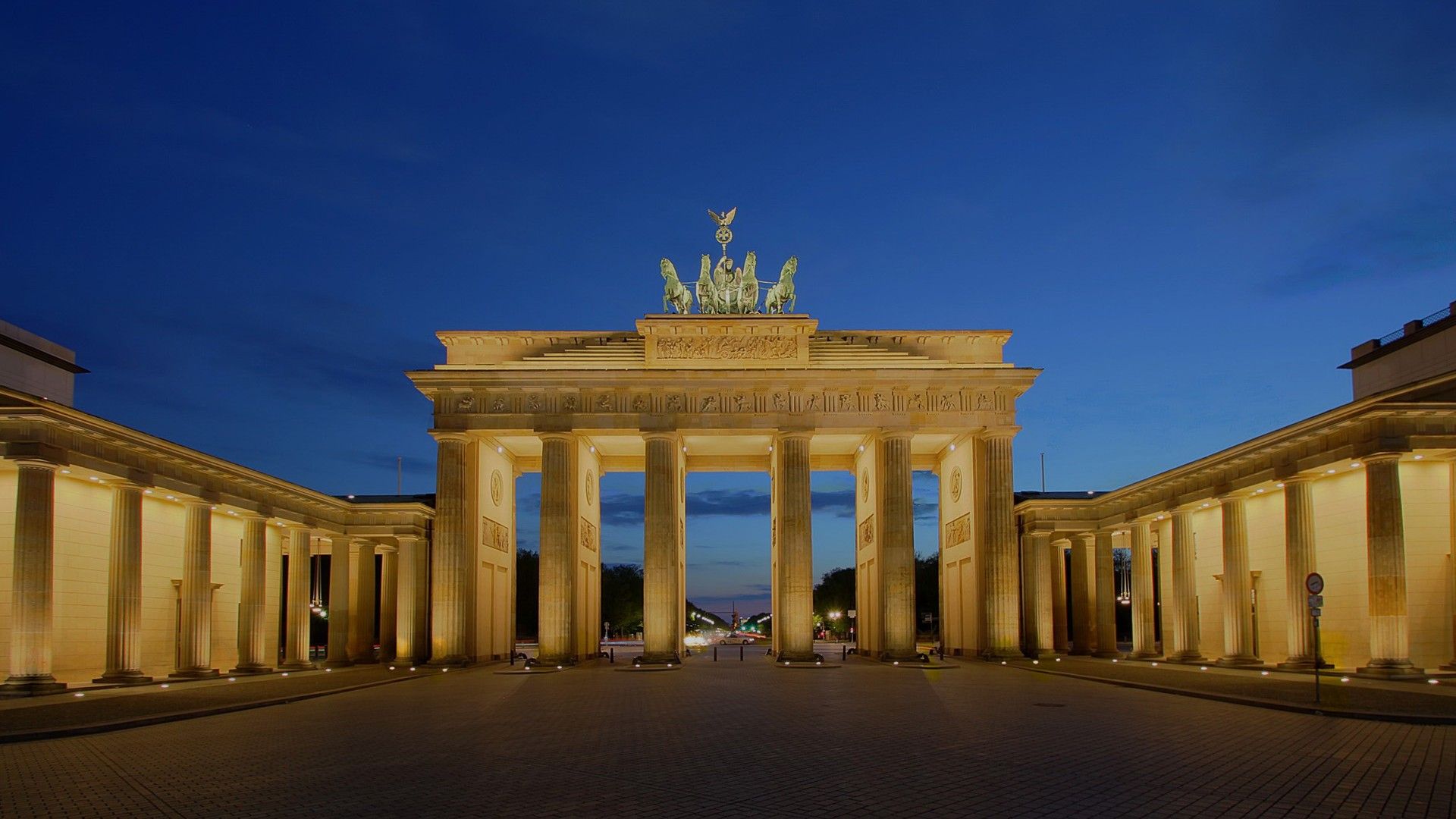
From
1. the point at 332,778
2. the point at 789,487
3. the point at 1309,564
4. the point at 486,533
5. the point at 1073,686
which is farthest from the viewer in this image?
the point at 486,533

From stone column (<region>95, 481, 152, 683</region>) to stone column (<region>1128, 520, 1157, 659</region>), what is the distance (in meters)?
40.8

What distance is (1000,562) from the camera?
5000 cm

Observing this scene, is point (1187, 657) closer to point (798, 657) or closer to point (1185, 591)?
point (1185, 591)

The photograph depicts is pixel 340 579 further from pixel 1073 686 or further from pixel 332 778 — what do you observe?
pixel 332 778

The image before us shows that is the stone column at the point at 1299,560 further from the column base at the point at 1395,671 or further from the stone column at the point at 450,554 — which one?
the stone column at the point at 450,554

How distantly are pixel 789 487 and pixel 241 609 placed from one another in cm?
2381

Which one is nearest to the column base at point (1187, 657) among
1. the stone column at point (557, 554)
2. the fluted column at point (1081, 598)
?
the fluted column at point (1081, 598)

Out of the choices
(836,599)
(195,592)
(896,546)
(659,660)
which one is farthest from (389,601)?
(836,599)

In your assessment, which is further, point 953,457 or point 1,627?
point 953,457

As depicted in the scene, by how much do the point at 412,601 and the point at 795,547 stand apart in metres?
18.2

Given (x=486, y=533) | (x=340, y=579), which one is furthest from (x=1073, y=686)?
(x=340, y=579)

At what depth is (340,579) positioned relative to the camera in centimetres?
5350

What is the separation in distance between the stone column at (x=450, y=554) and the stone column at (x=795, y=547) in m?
11.0

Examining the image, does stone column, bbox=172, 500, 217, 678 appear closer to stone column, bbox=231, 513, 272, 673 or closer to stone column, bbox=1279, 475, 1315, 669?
stone column, bbox=231, 513, 272, 673
